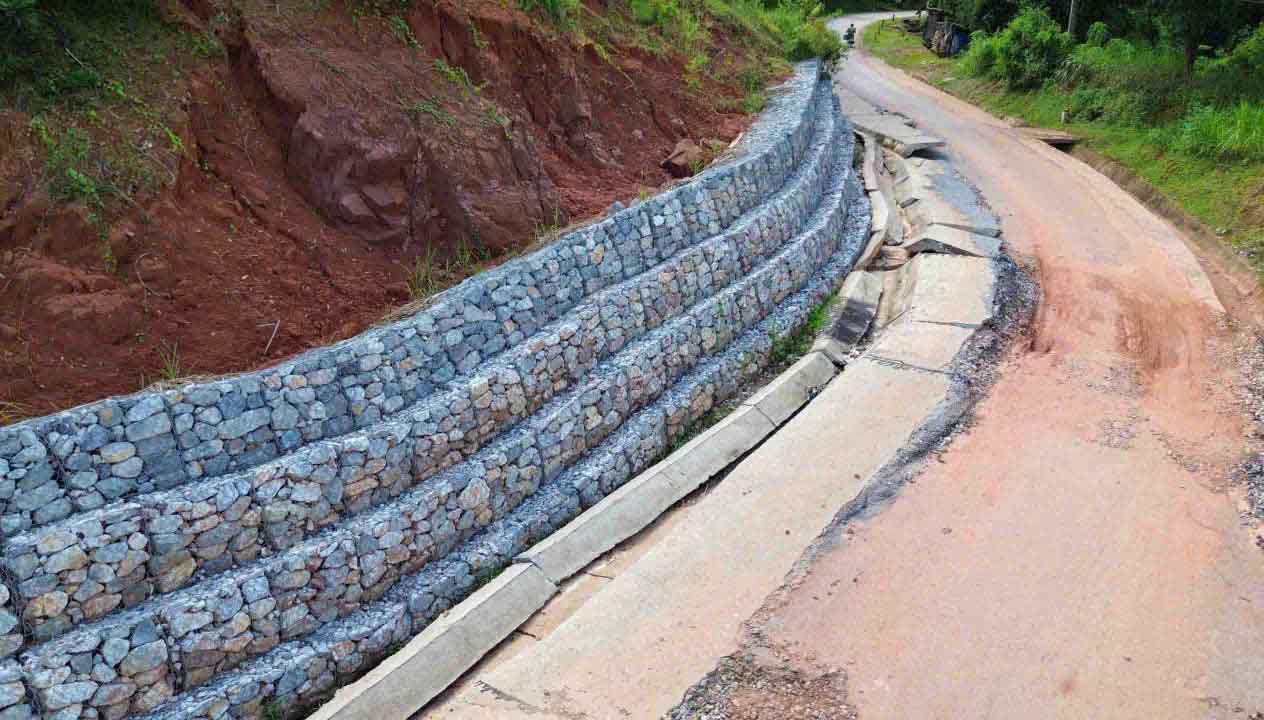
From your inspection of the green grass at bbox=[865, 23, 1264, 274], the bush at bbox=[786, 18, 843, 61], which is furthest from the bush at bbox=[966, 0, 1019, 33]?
the bush at bbox=[786, 18, 843, 61]

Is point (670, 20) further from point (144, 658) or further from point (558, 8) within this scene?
point (144, 658)

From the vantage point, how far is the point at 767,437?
1051 centimetres

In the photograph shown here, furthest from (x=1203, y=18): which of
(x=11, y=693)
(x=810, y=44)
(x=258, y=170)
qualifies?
(x=11, y=693)

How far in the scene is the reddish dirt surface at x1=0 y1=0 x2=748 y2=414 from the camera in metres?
7.39

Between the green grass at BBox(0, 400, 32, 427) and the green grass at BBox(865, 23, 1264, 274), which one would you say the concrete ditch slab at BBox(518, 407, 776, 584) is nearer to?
the green grass at BBox(0, 400, 32, 427)

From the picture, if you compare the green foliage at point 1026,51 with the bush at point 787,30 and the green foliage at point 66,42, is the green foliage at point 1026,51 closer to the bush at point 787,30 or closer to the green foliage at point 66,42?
the bush at point 787,30

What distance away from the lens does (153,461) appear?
6480mm

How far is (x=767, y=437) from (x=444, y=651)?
15.5 ft

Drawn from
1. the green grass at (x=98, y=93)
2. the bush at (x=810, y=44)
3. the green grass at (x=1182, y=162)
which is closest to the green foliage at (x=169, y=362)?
the green grass at (x=98, y=93)

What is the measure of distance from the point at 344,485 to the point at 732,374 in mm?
5351

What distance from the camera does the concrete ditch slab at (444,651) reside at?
664cm

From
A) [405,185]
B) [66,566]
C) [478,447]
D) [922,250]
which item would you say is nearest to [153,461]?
[66,566]

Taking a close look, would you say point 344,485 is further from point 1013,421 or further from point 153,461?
point 1013,421

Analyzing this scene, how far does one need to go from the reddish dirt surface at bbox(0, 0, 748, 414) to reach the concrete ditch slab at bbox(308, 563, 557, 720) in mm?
2807
